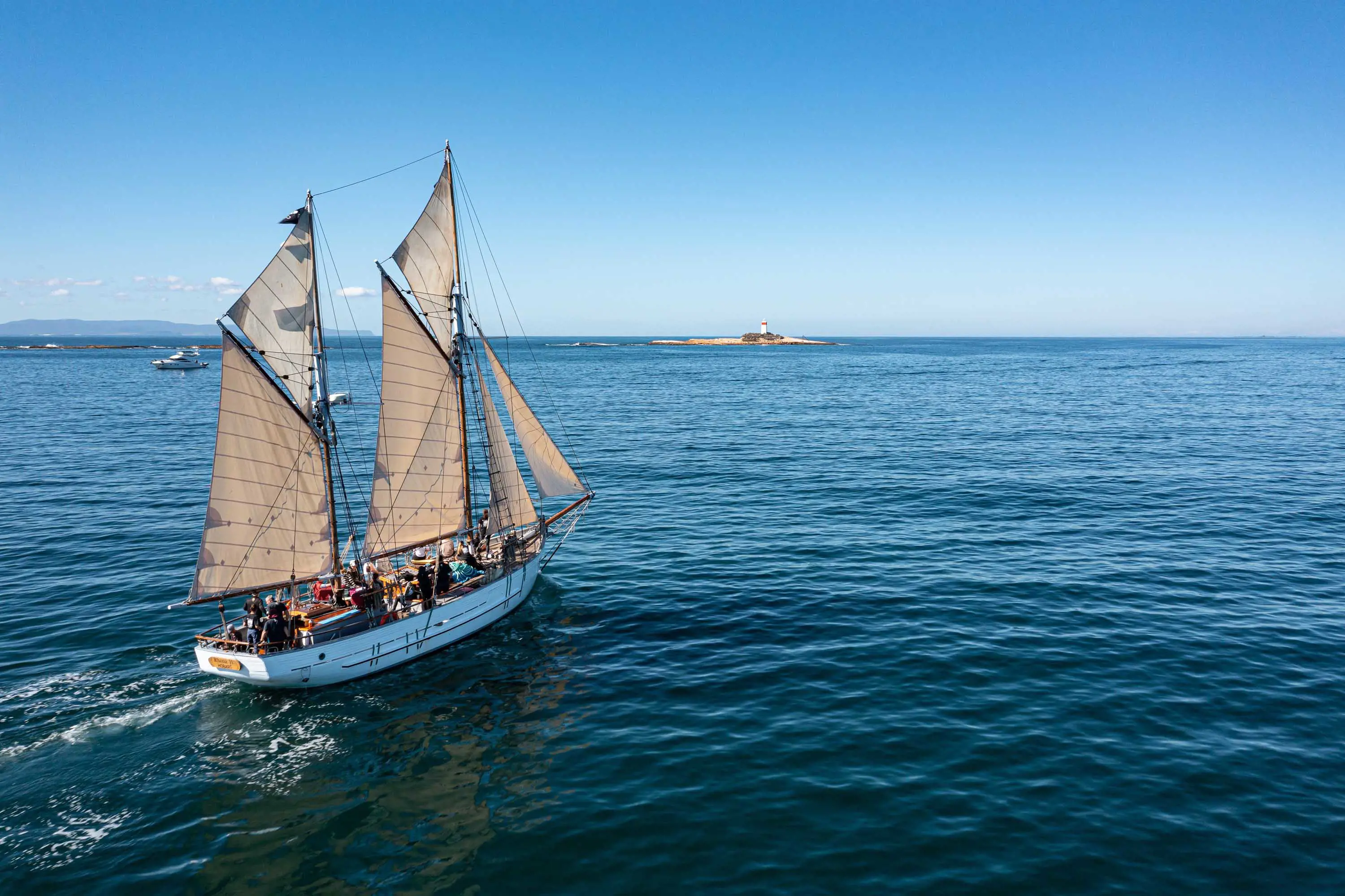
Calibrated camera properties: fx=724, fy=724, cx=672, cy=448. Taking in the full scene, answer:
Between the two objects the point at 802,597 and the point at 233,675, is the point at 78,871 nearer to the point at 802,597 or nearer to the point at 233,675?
the point at 233,675

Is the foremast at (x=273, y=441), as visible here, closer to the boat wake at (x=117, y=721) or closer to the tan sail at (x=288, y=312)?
the tan sail at (x=288, y=312)

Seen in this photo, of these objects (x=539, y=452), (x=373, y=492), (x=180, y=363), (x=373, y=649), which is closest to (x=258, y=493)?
(x=373, y=492)

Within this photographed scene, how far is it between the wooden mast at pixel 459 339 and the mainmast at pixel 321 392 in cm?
520

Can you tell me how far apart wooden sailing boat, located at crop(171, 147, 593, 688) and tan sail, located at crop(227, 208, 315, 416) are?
5 centimetres

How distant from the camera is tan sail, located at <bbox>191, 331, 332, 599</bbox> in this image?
25.0m

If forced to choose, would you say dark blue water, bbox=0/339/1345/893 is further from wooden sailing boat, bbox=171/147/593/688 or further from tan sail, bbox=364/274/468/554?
tan sail, bbox=364/274/468/554

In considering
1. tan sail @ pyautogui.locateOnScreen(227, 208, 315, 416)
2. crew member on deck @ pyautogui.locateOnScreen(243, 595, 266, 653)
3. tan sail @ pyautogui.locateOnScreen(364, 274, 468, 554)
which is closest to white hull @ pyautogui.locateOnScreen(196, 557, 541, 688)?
crew member on deck @ pyautogui.locateOnScreen(243, 595, 266, 653)

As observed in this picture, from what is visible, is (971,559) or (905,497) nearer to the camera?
(971,559)

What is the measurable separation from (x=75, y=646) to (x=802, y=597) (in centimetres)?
2859

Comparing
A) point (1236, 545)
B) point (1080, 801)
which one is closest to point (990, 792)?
point (1080, 801)

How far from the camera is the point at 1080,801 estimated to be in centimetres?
1817

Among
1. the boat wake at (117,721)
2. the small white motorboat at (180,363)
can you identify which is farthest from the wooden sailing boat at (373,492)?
the small white motorboat at (180,363)

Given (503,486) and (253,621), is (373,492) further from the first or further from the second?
(253,621)

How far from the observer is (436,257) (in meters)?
29.5
